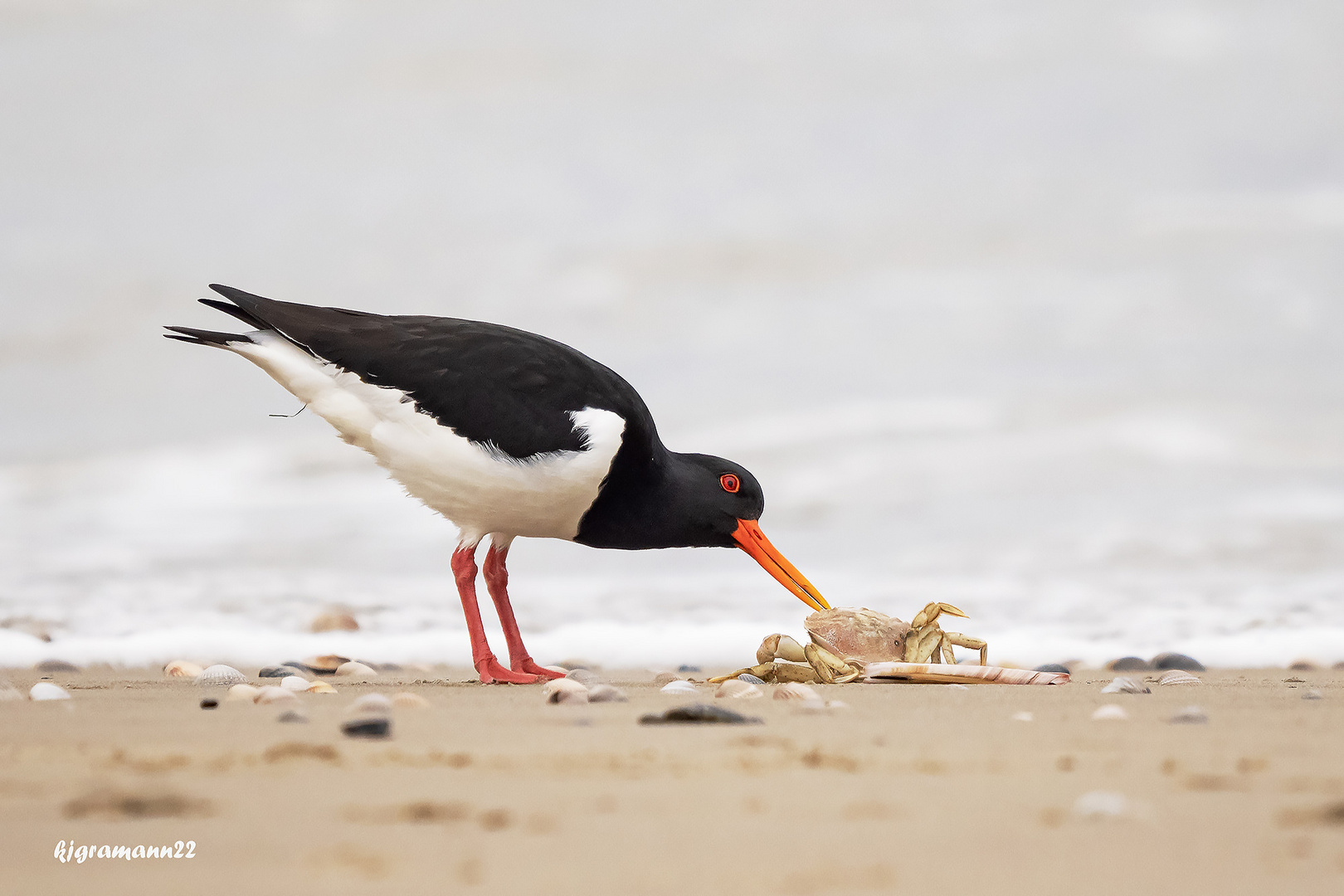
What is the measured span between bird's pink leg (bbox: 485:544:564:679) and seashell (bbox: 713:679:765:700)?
1.66 meters

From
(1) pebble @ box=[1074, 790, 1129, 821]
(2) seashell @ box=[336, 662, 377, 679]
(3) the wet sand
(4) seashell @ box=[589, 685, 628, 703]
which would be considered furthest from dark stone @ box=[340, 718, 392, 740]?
(2) seashell @ box=[336, 662, 377, 679]

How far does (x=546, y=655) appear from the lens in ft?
32.2

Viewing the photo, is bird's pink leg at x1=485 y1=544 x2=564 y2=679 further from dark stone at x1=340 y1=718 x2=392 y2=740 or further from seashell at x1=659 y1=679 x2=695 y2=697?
dark stone at x1=340 y1=718 x2=392 y2=740

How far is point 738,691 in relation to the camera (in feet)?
16.4

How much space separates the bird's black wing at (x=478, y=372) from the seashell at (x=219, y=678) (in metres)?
1.67

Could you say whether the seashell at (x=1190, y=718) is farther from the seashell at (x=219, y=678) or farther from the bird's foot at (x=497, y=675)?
the seashell at (x=219, y=678)

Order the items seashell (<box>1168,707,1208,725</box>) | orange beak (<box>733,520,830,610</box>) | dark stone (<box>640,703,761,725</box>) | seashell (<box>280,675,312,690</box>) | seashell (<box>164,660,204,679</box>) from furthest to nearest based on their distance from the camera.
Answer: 1. orange beak (<box>733,520,830,610</box>)
2. seashell (<box>164,660,204,679</box>)
3. seashell (<box>280,675,312,690</box>)
4. seashell (<box>1168,707,1208,725</box>)
5. dark stone (<box>640,703,761,725</box>)

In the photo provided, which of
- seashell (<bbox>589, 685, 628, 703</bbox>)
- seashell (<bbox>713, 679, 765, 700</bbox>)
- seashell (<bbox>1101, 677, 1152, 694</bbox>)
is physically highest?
seashell (<bbox>1101, 677, 1152, 694</bbox>)

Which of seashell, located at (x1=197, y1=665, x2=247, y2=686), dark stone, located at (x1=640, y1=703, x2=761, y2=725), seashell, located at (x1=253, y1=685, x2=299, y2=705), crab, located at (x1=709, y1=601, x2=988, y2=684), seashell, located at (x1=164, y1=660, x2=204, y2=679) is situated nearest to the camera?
dark stone, located at (x1=640, y1=703, x2=761, y2=725)

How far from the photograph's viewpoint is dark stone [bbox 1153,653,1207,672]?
756 cm

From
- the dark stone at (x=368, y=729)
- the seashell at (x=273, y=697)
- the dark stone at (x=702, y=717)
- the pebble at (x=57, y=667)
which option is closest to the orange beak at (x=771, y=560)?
the seashell at (x=273, y=697)

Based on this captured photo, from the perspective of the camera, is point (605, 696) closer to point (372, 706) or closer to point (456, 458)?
point (372, 706)

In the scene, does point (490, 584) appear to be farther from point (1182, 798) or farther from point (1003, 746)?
point (1182, 798)

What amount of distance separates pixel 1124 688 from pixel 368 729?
3.50m
